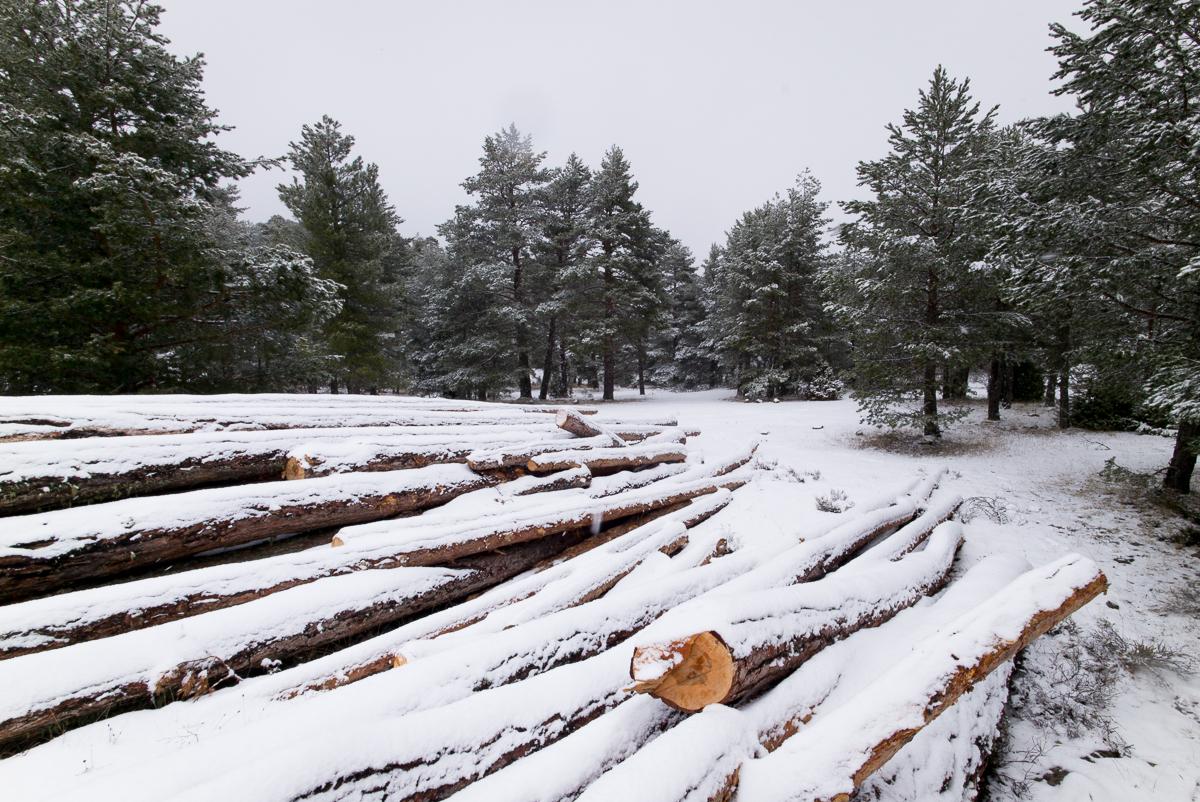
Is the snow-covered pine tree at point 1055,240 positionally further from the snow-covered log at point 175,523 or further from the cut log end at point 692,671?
the snow-covered log at point 175,523

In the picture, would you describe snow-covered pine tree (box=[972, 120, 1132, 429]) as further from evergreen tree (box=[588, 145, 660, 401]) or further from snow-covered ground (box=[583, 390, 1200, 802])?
evergreen tree (box=[588, 145, 660, 401])

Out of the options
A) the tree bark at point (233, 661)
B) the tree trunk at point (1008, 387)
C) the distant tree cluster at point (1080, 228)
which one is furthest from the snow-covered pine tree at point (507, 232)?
the tree trunk at point (1008, 387)

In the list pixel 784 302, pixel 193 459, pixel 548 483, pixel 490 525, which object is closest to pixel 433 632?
pixel 490 525

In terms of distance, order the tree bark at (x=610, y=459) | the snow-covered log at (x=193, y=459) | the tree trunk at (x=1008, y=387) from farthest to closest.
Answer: the tree trunk at (x=1008, y=387) < the tree bark at (x=610, y=459) < the snow-covered log at (x=193, y=459)

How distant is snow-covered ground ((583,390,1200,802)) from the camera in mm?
2518

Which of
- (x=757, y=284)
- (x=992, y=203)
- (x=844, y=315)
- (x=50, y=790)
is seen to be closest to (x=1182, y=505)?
(x=992, y=203)

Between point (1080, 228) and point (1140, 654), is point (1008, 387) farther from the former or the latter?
point (1140, 654)

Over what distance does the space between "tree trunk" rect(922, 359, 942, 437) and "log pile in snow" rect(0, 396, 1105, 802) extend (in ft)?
25.8

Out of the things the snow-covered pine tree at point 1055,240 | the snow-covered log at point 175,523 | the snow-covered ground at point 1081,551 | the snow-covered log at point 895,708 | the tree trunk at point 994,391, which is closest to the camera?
the snow-covered log at point 895,708

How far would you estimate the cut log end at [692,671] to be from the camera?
5.39 feet

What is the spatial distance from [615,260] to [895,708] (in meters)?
20.1

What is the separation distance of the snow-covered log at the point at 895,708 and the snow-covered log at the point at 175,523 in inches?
120

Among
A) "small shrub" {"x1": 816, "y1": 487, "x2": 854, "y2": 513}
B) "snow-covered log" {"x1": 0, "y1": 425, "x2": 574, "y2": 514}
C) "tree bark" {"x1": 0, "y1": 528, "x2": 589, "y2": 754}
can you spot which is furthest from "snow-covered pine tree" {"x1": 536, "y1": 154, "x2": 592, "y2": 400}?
"tree bark" {"x1": 0, "y1": 528, "x2": 589, "y2": 754}

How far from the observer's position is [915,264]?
32.9ft
